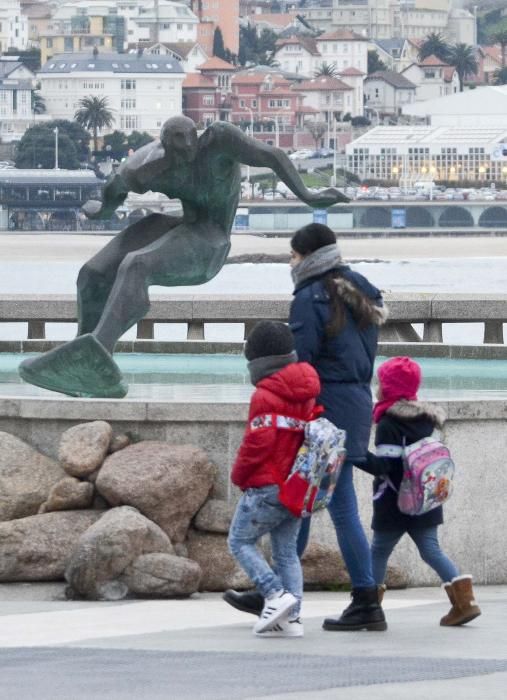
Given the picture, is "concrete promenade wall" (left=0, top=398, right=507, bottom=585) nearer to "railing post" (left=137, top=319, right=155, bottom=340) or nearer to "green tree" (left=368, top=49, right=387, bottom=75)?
"railing post" (left=137, top=319, right=155, bottom=340)

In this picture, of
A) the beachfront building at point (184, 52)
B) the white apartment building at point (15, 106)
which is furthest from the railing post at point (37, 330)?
the beachfront building at point (184, 52)

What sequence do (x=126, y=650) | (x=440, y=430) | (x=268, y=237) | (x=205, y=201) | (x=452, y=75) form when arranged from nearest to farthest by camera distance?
(x=126, y=650) < (x=440, y=430) < (x=205, y=201) < (x=268, y=237) < (x=452, y=75)

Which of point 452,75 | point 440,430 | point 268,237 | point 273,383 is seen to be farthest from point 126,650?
point 452,75

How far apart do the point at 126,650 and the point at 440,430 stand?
209 cm

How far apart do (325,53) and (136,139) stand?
136 ft

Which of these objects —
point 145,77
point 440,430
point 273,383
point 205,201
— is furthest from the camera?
point 145,77

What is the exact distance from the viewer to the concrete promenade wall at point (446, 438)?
6711mm

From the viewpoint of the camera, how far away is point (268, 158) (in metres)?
7.50

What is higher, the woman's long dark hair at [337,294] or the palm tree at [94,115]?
the woman's long dark hair at [337,294]

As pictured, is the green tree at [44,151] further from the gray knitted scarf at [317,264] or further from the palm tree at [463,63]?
the gray knitted scarf at [317,264]

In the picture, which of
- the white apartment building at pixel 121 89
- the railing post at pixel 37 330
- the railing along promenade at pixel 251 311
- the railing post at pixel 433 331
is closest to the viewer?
the railing along promenade at pixel 251 311

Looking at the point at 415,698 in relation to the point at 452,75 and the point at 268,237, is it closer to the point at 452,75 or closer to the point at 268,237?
the point at 268,237

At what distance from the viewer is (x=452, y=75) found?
170 meters

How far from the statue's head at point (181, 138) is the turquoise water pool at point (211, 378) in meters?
0.87
